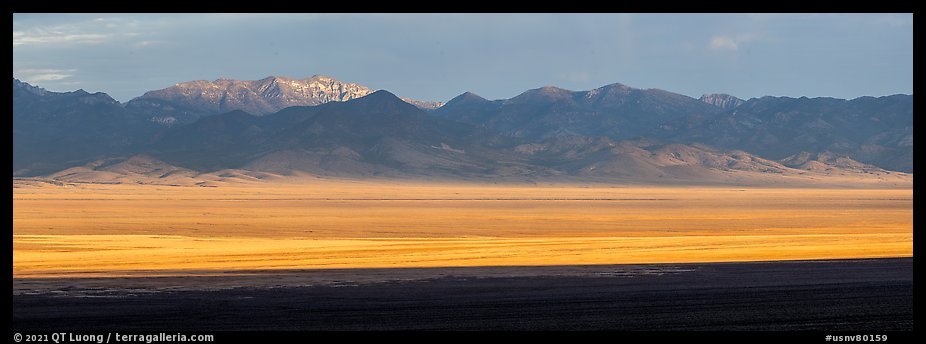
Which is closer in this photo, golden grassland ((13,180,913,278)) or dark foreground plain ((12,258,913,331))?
dark foreground plain ((12,258,913,331))

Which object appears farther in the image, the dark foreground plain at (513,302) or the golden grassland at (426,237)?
the golden grassland at (426,237)

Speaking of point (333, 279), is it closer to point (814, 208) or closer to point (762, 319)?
point (762, 319)

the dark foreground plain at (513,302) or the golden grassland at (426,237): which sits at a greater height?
the dark foreground plain at (513,302)

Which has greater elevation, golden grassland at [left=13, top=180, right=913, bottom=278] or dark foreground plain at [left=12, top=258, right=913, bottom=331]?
dark foreground plain at [left=12, top=258, right=913, bottom=331]

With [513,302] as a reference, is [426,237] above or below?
below

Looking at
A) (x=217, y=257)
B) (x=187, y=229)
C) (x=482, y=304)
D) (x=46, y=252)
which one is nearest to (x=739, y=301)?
(x=482, y=304)
